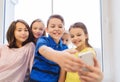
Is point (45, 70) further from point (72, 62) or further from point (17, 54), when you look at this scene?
point (72, 62)

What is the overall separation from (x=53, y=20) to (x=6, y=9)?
3.88ft

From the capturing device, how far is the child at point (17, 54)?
3.32ft

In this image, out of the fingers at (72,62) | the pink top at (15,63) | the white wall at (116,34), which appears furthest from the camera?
the white wall at (116,34)

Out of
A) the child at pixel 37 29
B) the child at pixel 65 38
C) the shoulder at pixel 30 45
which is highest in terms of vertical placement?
the child at pixel 37 29

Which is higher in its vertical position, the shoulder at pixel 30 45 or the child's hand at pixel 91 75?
the shoulder at pixel 30 45

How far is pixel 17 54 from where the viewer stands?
1.04m

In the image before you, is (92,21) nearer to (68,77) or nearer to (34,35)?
(34,35)

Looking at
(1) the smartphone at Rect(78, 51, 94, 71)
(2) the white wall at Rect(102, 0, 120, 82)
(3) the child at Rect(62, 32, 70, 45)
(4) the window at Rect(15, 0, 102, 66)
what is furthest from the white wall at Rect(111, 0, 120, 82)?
(1) the smartphone at Rect(78, 51, 94, 71)

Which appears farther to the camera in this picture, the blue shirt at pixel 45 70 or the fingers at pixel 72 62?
the blue shirt at pixel 45 70

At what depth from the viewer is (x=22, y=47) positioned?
3.53ft

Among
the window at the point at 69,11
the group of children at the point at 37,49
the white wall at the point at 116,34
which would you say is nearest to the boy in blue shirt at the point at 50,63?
the group of children at the point at 37,49

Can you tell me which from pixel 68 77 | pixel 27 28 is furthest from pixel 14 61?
pixel 68 77

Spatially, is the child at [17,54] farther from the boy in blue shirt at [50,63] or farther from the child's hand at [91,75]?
the child's hand at [91,75]

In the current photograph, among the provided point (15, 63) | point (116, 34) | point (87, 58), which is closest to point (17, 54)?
point (15, 63)
